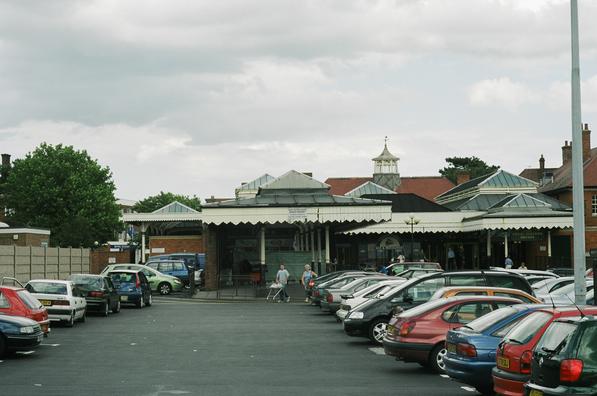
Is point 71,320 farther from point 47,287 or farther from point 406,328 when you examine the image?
point 406,328

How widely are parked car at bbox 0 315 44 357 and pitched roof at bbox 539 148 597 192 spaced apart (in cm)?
6086

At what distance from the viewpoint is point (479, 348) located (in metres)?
13.5

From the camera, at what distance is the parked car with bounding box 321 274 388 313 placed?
29.9 meters

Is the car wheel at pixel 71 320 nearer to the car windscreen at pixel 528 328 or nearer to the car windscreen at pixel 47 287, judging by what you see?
the car windscreen at pixel 47 287

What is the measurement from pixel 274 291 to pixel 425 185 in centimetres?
6902

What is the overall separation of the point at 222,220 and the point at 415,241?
2890 cm

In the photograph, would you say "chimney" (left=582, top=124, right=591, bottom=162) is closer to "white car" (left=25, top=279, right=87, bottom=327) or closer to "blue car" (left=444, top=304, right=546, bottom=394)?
"white car" (left=25, top=279, right=87, bottom=327)

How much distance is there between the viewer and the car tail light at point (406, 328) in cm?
1657

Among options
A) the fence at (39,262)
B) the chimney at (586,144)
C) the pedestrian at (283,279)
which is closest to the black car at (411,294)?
the fence at (39,262)

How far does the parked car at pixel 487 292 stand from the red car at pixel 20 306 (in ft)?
28.6

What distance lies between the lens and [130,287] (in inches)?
1549

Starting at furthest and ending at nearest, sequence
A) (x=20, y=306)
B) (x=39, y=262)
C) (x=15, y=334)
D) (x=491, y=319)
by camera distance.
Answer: (x=39, y=262) → (x=20, y=306) → (x=15, y=334) → (x=491, y=319)

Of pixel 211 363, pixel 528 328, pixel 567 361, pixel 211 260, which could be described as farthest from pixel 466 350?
pixel 211 260

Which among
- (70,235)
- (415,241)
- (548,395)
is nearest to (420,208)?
(415,241)
